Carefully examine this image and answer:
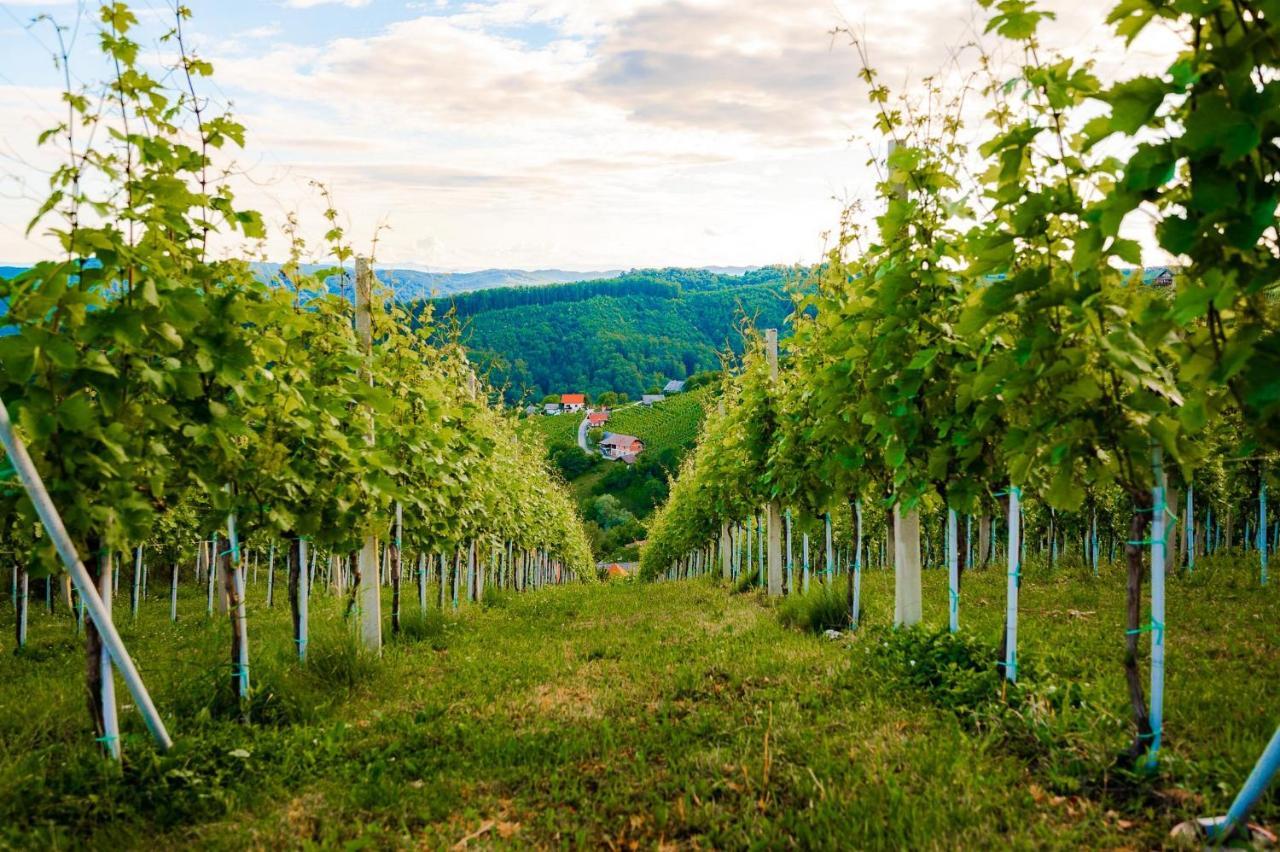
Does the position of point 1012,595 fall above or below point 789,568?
above

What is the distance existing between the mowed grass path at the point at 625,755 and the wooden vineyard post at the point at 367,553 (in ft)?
2.15

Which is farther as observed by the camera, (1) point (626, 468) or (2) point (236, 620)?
(1) point (626, 468)

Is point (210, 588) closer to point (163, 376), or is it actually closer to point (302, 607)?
point (302, 607)

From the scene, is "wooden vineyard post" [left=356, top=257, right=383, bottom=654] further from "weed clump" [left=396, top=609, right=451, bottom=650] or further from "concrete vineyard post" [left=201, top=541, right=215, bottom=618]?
"concrete vineyard post" [left=201, top=541, right=215, bottom=618]

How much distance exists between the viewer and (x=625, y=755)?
195 inches

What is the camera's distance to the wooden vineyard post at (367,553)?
8.09m

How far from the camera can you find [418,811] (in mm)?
4176

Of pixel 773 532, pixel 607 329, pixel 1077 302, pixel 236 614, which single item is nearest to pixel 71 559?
pixel 236 614

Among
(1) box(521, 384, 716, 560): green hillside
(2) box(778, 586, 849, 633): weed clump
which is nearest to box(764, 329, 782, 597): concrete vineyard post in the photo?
(2) box(778, 586, 849, 633): weed clump

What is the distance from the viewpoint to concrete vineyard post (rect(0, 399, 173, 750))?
3.55 meters

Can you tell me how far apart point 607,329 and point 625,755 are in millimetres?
123214

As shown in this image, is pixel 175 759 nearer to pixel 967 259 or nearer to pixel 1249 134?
pixel 1249 134

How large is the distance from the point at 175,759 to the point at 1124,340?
599 centimetres

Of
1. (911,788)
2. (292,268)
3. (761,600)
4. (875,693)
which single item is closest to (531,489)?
(761,600)
